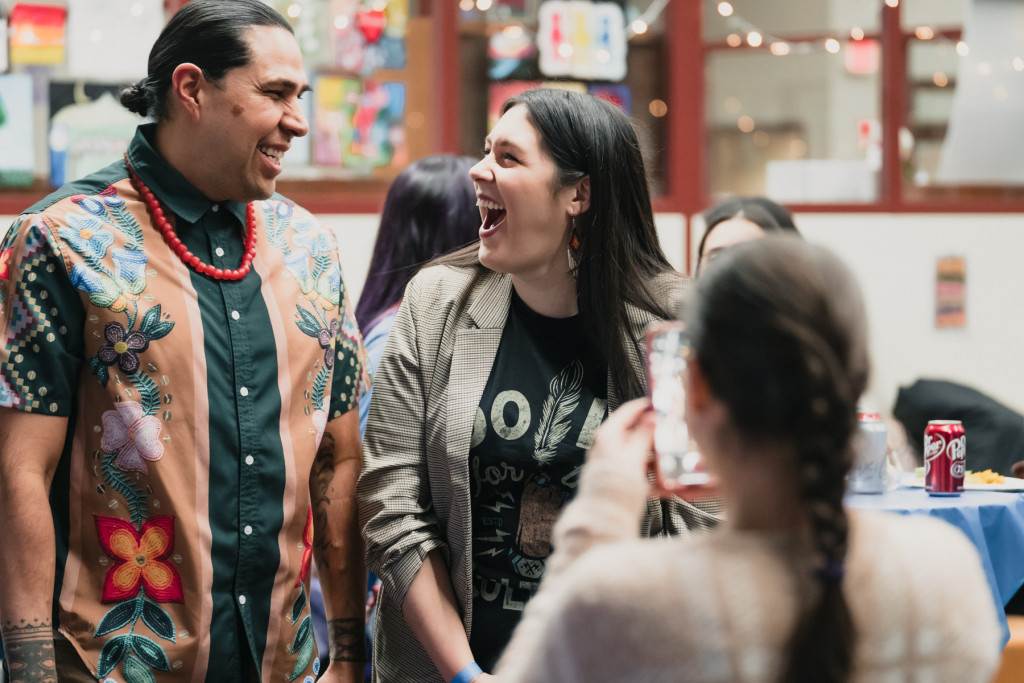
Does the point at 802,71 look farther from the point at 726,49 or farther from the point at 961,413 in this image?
the point at 961,413

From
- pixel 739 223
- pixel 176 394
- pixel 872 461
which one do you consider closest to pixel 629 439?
pixel 176 394

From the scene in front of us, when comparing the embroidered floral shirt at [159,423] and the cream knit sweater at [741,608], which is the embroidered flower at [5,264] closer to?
the embroidered floral shirt at [159,423]

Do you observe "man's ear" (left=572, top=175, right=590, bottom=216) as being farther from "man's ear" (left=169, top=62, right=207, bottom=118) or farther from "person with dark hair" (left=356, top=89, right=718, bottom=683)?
"man's ear" (left=169, top=62, right=207, bottom=118)

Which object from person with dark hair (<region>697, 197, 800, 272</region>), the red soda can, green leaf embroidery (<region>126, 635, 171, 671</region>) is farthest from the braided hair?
person with dark hair (<region>697, 197, 800, 272</region>)

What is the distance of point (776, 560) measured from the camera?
107 centimetres

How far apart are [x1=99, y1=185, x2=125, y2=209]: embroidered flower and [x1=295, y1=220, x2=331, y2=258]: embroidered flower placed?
1.14ft

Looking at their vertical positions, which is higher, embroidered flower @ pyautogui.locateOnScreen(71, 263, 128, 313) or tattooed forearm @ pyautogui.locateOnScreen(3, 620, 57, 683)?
embroidered flower @ pyautogui.locateOnScreen(71, 263, 128, 313)

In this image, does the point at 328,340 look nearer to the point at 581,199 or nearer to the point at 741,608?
the point at 581,199

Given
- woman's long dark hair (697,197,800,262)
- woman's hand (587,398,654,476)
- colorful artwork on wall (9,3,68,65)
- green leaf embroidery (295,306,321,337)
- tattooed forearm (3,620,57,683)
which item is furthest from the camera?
colorful artwork on wall (9,3,68,65)

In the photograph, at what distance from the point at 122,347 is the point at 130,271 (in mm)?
135

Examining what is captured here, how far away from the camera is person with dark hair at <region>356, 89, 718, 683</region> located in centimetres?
195

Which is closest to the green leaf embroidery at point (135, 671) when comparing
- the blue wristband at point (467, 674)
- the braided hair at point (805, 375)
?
the blue wristband at point (467, 674)

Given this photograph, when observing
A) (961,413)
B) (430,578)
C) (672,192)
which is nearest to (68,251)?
(430,578)

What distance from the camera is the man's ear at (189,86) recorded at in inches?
78.0
